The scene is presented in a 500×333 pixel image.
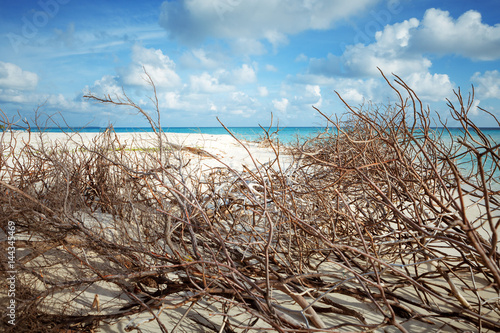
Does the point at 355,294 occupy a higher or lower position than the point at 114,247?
lower

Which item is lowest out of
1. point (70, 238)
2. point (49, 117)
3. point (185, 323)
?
point (185, 323)

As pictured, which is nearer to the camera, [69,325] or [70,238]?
[69,325]

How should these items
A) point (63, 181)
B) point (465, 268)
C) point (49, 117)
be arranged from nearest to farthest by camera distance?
point (465, 268) < point (63, 181) < point (49, 117)

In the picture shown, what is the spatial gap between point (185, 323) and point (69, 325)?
2.26ft

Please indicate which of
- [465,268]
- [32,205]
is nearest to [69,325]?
[32,205]

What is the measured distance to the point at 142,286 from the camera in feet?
6.79

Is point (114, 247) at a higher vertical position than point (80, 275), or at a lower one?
Answer: higher

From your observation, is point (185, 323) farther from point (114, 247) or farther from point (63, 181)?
point (63, 181)

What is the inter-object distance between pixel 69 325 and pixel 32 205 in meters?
0.94

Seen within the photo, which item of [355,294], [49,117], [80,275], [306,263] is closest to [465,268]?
[355,294]

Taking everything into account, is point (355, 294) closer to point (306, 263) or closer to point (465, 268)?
point (306, 263)

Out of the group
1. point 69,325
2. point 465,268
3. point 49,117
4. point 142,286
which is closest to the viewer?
point 69,325

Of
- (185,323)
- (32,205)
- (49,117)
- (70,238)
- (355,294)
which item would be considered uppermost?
(49,117)

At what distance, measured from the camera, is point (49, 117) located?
321 centimetres
